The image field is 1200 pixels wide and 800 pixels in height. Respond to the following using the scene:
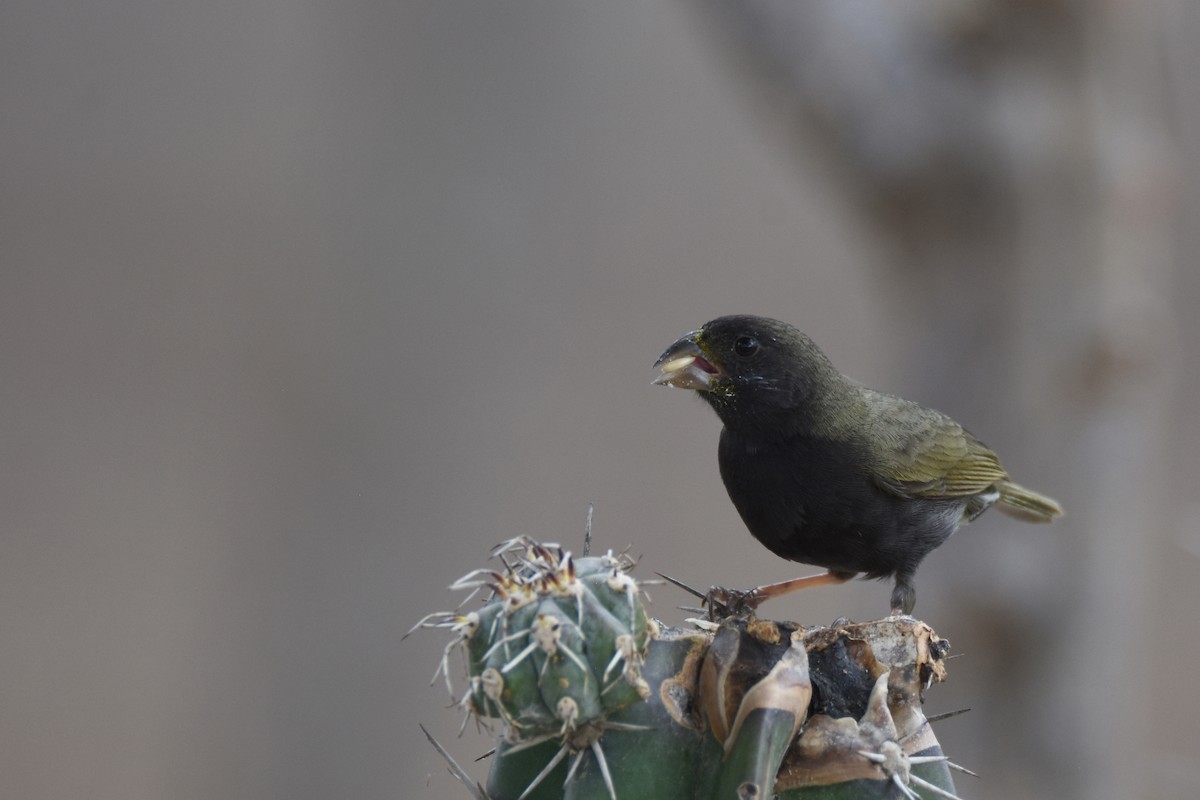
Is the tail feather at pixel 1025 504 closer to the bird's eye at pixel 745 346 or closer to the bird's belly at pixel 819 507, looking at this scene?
the bird's belly at pixel 819 507

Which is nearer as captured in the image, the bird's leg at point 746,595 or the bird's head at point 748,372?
the bird's leg at point 746,595

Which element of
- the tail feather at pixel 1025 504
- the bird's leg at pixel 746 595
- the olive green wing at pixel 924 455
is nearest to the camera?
the bird's leg at pixel 746 595

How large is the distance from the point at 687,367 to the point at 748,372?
0.58 ft

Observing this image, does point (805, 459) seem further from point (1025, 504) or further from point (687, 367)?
point (1025, 504)

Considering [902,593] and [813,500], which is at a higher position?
[813,500]

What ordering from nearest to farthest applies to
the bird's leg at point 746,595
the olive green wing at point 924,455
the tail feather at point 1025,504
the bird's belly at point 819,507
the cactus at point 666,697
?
the cactus at point 666,697
the bird's leg at point 746,595
the bird's belly at point 819,507
the olive green wing at point 924,455
the tail feather at point 1025,504

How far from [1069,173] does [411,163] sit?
3.72 m

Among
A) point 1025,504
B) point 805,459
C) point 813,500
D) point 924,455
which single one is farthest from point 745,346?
point 1025,504

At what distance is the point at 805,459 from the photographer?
3.49 m

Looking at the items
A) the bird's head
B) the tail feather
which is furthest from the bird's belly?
the tail feather

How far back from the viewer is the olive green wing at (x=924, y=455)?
3.68 meters

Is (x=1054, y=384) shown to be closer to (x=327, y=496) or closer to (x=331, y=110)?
(x=327, y=496)

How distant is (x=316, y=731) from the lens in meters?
7.39

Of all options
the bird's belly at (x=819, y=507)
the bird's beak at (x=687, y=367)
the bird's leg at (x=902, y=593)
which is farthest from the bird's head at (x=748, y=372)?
the bird's leg at (x=902, y=593)
